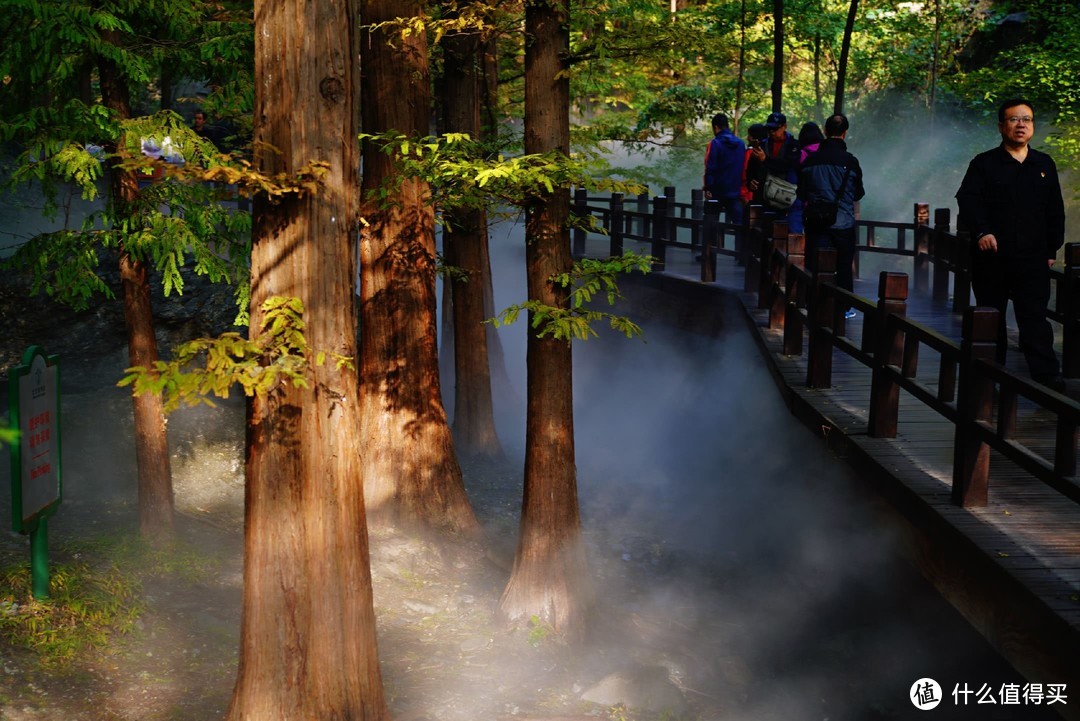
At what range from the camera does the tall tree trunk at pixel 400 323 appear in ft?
37.0

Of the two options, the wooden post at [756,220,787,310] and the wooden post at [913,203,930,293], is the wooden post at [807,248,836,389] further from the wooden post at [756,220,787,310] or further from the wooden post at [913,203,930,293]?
the wooden post at [913,203,930,293]

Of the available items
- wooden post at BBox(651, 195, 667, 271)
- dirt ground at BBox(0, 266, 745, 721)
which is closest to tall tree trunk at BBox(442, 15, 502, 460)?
dirt ground at BBox(0, 266, 745, 721)

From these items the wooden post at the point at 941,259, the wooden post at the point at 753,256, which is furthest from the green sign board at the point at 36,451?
the wooden post at the point at 941,259

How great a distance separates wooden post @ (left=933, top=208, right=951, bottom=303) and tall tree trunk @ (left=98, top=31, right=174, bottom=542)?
1040cm

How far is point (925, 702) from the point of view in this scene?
→ 8.59m

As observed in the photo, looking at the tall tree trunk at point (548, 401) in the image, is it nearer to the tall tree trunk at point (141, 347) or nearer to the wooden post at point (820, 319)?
the wooden post at point (820, 319)

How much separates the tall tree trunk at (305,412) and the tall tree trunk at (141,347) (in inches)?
143

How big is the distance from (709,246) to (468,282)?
4138 mm

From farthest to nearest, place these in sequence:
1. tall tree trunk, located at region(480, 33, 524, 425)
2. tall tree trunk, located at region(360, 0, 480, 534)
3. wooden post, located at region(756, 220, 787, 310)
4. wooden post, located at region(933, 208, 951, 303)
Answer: wooden post, located at region(933, 208, 951, 303) → tall tree trunk, located at region(480, 33, 524, 425) → wooden post, located at region(756, 220, 787, 310) → tall tree trunk, located at region(360, 0, 480, 534)

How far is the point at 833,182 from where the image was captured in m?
11.9

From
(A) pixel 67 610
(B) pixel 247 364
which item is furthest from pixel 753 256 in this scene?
(B) pixel 247 364

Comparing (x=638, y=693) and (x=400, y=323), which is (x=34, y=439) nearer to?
(x=400, y=323)

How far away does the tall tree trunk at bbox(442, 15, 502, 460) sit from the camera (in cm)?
1404

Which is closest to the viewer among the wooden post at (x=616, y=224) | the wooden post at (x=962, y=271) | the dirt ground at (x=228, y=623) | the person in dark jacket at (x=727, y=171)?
the dirt ground at (x=228, y=623)
